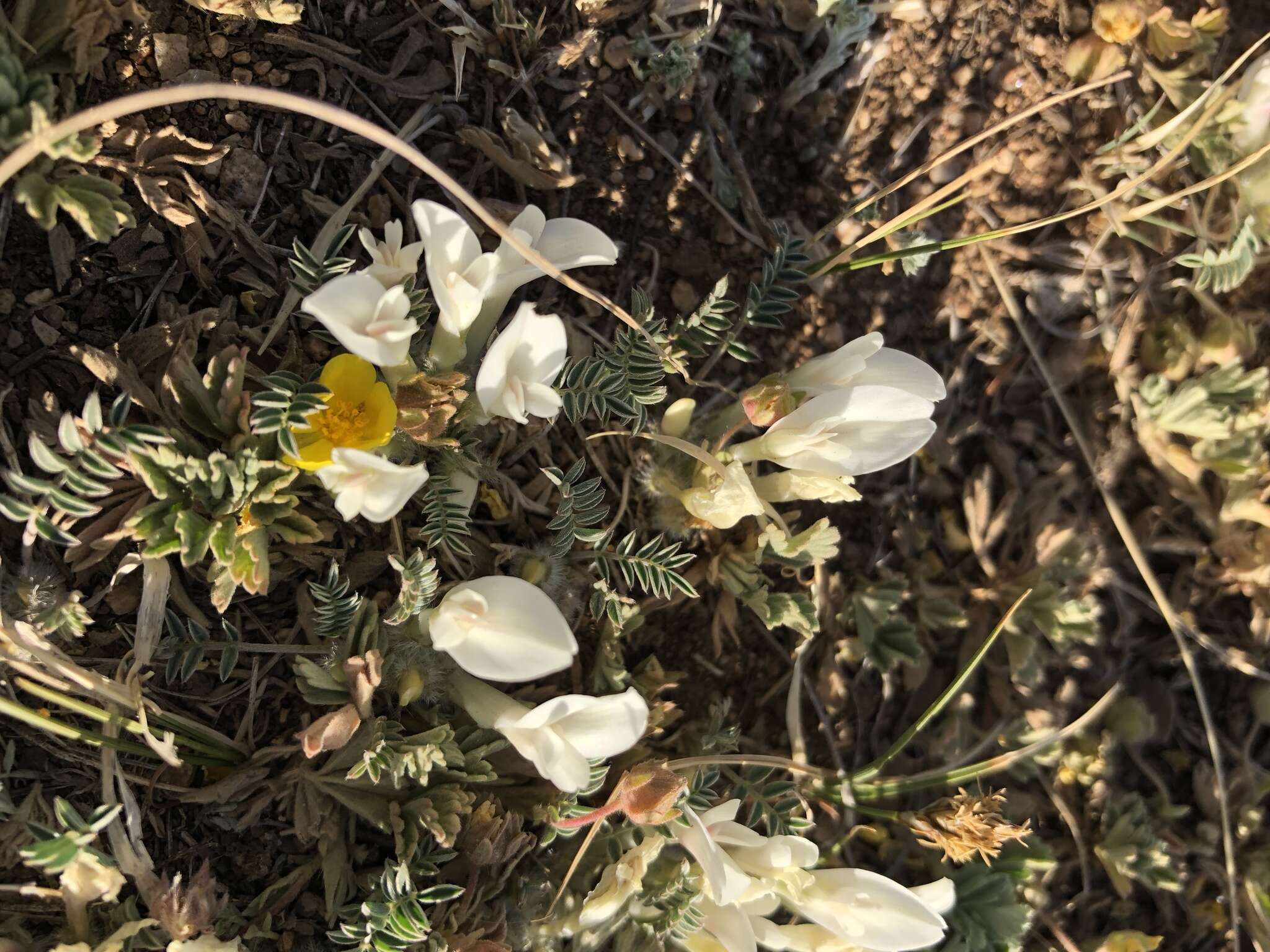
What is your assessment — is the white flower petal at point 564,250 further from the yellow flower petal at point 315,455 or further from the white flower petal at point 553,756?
the white flower petal at point 553,756

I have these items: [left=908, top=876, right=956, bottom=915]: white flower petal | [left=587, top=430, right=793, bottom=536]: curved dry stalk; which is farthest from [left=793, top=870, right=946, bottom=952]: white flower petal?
[left=587, top=430, right=793, bottom=536]: curved dry stalk

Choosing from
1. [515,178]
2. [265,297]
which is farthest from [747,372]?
[265,297]

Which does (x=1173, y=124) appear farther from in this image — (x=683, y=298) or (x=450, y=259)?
(x=450, y=259)

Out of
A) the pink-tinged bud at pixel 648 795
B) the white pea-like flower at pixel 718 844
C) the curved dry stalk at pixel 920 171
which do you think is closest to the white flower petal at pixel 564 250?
the curved dry stalk at pixel 920 171

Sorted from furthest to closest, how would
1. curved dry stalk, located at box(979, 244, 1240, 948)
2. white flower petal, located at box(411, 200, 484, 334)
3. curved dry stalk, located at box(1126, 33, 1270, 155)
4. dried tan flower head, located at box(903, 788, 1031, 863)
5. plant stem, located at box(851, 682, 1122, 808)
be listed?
curved dry stalk, located at box(979, 244, 1240, 948), curved dry stalk, located at box(1126, 33, 1270, 155), plant stem, located at box(851, 682, 1122, 808), dried tan flower head, located at box(903, 788, 1031, 863), white flower petal, located at box(411, 200, 484, 334)

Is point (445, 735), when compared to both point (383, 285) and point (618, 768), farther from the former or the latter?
point (383, 285)

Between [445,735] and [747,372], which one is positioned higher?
[747,372]

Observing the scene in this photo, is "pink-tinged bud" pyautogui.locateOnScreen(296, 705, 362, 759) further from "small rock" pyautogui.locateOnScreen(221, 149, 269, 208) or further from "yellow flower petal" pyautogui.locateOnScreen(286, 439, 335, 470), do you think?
"small rock" pyautogui.locateOnScreen(221, 149, 269, 208)
